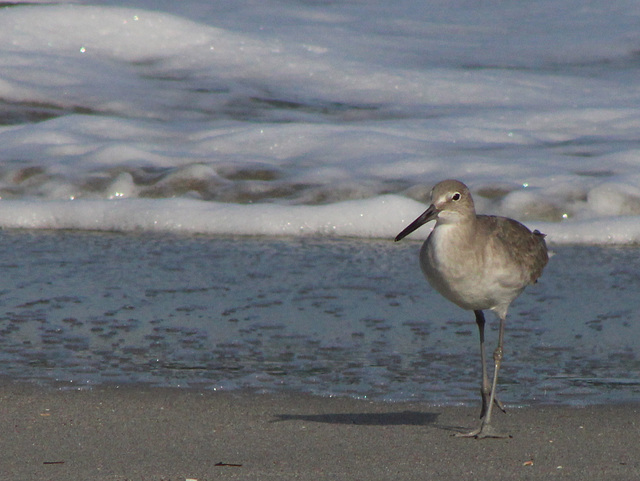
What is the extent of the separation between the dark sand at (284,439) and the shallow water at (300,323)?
16 cm

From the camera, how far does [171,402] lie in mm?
3332

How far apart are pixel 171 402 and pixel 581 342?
1.72m

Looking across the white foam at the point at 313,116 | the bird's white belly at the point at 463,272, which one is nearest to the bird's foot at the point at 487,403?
the bird's white belly at the point at 463,272

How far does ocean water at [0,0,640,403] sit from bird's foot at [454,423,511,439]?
365mm

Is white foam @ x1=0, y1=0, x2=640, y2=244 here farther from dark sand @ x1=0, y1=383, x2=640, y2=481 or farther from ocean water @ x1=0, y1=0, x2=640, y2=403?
dark sand @ x1=0, y1=383, x2=640, y2=481

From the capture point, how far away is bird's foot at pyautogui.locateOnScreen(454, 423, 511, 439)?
9.87ft

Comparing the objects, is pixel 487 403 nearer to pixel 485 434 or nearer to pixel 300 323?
pixel 485 434

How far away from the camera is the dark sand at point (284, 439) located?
8.73 ft

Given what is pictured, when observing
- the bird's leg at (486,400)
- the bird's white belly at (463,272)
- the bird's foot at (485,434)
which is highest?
the bird's white belly at (463,272)

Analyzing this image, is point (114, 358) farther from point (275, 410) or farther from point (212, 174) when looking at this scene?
point (212, 174)

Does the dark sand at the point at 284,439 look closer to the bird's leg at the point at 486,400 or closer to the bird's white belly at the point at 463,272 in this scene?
the bird's leg at the point at 486,400

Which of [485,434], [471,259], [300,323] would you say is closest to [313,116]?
[300,323]

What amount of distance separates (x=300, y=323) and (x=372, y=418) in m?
1.08

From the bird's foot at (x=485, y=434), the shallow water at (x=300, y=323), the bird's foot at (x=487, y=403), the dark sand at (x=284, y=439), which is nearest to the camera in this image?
the dark sand at (x=284, y=439)
